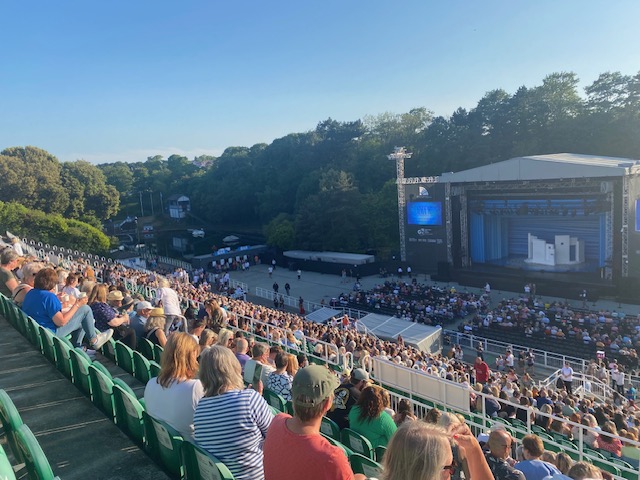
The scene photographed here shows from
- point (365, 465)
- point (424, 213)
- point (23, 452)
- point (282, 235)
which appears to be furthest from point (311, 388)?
point (282, 235)

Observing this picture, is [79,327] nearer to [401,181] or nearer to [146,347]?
[146,347]

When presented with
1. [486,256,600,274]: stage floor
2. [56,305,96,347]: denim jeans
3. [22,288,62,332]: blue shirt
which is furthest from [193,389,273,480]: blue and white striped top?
[486,256,600,274]: stage floor

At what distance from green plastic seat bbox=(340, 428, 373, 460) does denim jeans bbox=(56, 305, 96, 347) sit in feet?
9.41

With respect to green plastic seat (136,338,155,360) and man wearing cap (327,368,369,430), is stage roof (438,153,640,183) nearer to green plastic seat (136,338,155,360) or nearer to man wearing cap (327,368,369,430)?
man wearing cap (327,368,369,430)

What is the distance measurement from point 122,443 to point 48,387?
1570 millimetres

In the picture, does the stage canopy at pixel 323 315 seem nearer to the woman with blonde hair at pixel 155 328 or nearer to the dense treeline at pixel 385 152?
the woman with blonde hair at pixel 155 328

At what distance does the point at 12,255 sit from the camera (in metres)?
7.25

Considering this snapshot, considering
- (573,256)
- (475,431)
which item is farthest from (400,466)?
(573,256)

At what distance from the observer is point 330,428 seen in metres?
4.21

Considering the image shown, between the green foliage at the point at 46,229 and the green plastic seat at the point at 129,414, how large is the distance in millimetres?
30827

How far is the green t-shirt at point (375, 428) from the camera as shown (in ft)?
13.0

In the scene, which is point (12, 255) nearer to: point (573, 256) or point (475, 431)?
point (475, 431)

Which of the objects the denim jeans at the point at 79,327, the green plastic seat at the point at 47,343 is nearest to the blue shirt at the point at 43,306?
the green plastic seat at the point at 47,343

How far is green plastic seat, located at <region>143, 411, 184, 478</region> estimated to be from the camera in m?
3.10
